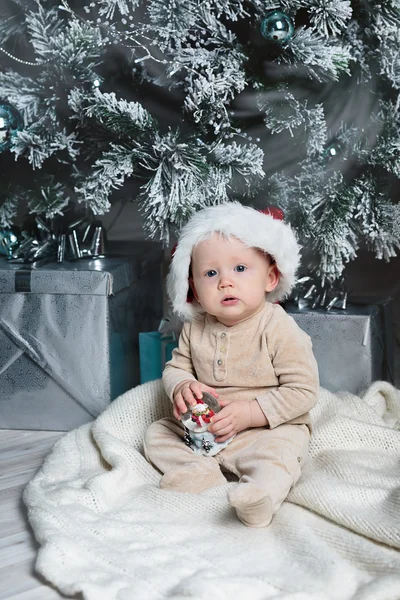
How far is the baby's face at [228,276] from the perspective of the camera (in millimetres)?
1273

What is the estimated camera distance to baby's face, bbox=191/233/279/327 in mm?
1273

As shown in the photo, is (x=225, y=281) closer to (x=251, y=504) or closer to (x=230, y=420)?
(x=230, y=420)

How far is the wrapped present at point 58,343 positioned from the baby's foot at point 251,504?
0.64m

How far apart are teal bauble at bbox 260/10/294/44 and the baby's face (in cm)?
43

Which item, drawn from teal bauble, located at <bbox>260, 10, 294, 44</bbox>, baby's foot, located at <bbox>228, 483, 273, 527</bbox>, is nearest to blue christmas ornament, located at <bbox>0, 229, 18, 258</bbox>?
teal bauble, located at <bbox>260, 10, 294, 44</bbox>

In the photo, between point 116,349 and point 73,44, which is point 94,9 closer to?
point 73,44

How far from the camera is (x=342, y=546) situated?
3.37 ft

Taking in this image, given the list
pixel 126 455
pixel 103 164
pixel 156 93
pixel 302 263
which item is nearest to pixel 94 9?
pixel 156 93

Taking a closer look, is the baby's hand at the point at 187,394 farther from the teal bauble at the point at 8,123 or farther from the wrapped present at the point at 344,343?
the teal bauble at the point at 8,123

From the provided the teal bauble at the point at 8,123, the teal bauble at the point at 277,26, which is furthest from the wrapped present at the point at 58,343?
the teal bauble at the point at 277,26

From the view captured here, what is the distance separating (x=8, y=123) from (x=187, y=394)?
768 millimetres

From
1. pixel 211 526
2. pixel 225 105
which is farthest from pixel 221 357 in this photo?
pixel 225 105

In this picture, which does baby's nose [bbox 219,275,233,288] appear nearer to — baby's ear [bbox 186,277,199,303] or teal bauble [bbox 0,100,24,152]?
baby's ear [bbox 186,277,199,303]

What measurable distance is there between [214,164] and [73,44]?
1.28ft
